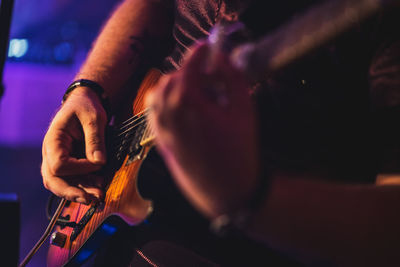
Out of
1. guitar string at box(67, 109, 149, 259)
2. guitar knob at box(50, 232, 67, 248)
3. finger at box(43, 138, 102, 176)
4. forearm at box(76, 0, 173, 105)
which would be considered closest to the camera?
guitar string at box(67, 109, 149, 259)

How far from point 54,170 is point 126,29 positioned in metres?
0.64

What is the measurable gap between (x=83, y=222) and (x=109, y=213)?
0.20 m

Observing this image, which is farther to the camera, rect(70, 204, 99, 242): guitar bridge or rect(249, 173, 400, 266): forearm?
rect(70, 204, 99, 242): guitar bridge

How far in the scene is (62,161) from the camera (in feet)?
3.74

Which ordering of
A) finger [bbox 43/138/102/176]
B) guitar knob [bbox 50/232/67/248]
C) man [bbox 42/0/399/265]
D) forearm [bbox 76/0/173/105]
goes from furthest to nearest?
forearm [bbox 76/0/173/105] < guitar knob [bbox 50/232/67/248] < finger [bbox 43/138/102/176] < man [bbox 42/0/399/265]

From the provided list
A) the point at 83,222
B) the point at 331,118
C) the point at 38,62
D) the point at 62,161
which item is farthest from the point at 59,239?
the point at 38,62

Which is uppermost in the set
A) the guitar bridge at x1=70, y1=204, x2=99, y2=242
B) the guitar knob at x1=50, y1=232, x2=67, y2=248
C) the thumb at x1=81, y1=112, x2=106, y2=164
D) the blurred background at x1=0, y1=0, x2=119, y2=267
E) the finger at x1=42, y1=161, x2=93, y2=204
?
the thumb at x1=81, y1=112, x2=106, y2=164

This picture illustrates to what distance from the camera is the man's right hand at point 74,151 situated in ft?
3.75

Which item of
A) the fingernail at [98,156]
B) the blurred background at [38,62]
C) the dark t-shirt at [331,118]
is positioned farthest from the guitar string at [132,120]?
the blurred background at [38,62]

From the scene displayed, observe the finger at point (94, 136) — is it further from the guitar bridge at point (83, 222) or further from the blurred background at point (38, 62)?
the blurred background at point (38, 62)

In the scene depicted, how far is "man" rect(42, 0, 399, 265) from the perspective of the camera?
506 millimetres

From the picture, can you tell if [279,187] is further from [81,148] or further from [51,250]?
[51,250]

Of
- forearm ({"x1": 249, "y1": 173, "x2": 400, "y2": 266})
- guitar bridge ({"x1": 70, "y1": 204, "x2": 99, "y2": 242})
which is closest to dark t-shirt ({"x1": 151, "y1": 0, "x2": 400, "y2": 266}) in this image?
forearm ({"x1": 249, "y1": 173, "x2": 400, "y2": 266})

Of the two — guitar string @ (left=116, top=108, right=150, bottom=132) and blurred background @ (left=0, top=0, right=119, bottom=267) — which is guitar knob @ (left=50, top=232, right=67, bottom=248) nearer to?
guitar string @ (left=116, top=108, right=150, bottom=132)
